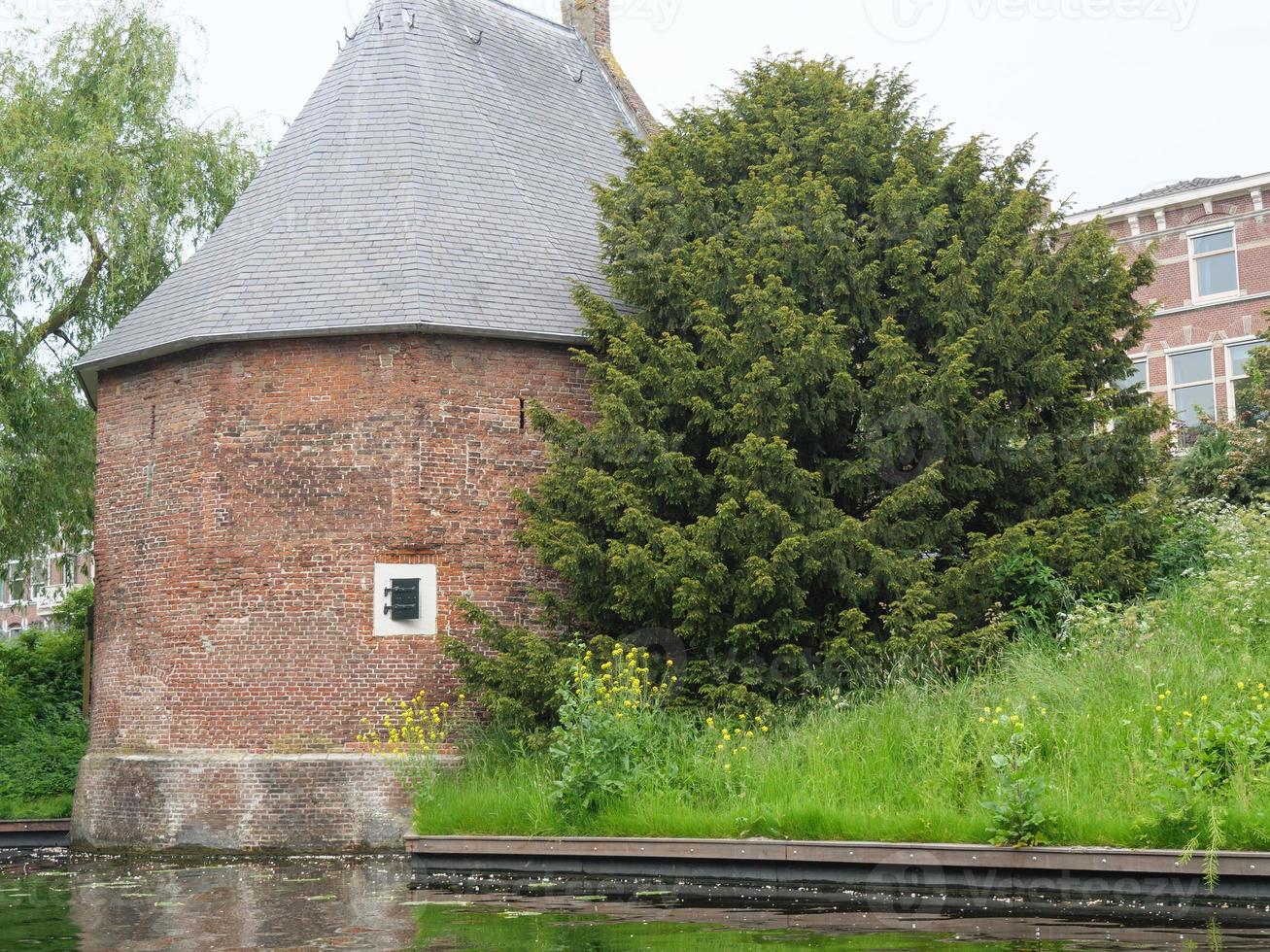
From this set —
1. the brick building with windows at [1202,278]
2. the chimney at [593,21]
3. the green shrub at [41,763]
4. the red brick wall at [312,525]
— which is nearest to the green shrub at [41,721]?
the green shrub at [41,763]

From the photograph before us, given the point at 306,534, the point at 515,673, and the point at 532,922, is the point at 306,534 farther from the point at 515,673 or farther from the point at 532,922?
the point at 532,922

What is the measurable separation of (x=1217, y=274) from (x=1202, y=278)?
314 millimetres

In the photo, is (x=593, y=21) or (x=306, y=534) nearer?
(x=306, y=534)

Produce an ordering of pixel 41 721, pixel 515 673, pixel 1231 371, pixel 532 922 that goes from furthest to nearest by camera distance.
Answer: pixel 1231 371 < pixel 41 721 < pixel 515 673 < pixel 532 922

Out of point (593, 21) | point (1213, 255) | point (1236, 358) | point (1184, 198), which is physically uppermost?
point (593, 21)

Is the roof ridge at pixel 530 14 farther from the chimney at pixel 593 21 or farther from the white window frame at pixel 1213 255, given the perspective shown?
the white window frame at pixel 1213 255

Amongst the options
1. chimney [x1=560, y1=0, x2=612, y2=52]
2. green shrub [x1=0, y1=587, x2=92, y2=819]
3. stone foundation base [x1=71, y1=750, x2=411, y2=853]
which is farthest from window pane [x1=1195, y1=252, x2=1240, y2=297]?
green shrub [x1=0, y1=587, x2=92, y2=819]

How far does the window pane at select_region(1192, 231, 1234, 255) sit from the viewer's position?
30031mm

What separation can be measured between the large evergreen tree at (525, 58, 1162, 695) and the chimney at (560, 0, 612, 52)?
872 centimetres

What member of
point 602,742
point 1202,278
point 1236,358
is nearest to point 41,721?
point 602,742

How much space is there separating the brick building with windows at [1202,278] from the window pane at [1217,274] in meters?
0.02

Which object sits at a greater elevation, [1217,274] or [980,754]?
[1217,274]

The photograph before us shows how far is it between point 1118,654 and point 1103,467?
4.03 m

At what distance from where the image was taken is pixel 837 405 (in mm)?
14773
